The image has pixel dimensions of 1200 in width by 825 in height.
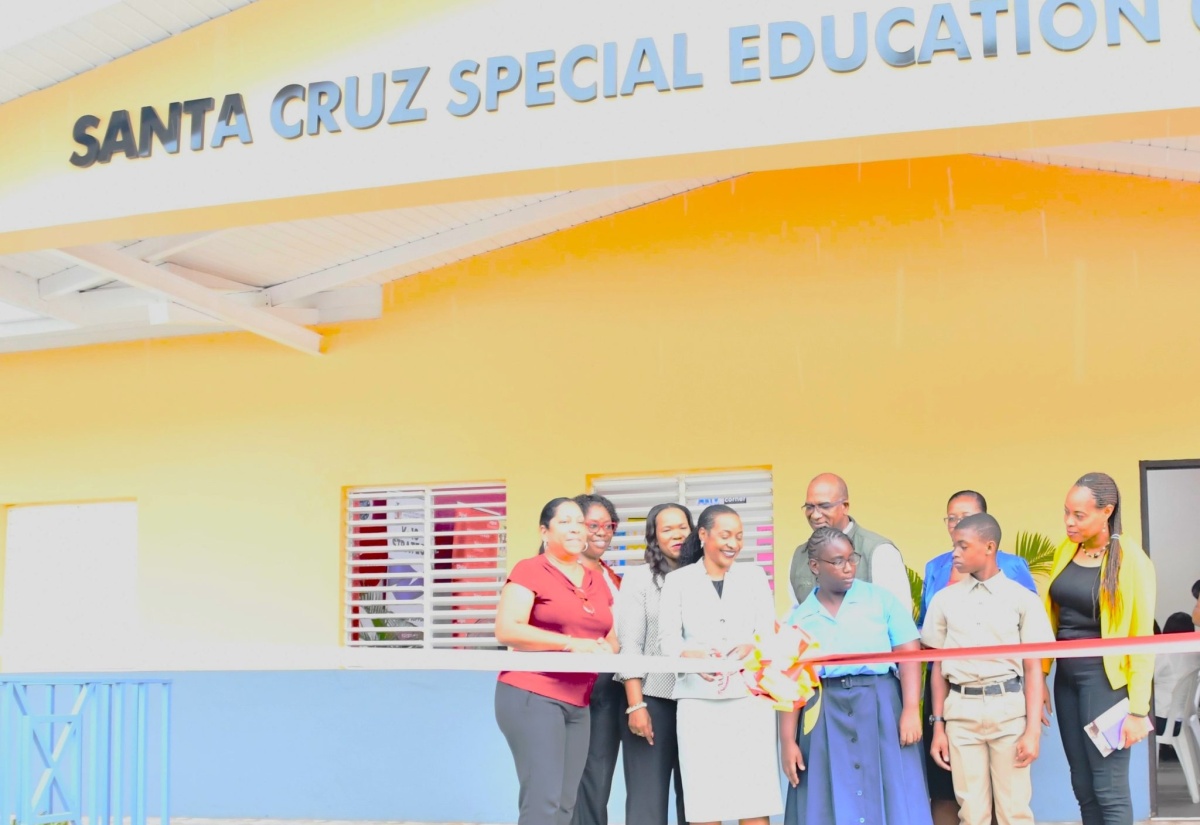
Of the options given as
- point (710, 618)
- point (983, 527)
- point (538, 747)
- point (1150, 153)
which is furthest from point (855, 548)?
point (1150, 153)

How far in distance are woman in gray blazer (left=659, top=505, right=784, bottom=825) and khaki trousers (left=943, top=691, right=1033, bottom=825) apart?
2.32 feet

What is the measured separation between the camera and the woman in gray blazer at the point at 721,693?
205 inches

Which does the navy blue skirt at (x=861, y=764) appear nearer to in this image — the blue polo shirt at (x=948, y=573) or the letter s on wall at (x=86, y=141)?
the blue polo shirt at (x=948, y=573)

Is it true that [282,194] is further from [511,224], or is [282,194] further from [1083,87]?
[1083,87]

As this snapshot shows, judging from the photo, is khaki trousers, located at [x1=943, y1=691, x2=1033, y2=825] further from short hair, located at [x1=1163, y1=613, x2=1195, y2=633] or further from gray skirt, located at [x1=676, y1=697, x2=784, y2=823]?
short hair, located at [x1=1163, y1=613, x2=1195, y2=633]

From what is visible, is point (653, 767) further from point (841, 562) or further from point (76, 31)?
point (76, 31)

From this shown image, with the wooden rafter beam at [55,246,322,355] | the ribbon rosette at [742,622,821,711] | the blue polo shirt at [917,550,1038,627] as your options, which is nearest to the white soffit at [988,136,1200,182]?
the blue polo shirt at [917,550,1038,627]

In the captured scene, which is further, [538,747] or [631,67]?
[631,67]

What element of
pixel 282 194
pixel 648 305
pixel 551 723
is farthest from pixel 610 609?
pixel 648 305

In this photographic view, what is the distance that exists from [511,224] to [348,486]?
222 cm

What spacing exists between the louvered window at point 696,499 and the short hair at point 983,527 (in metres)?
2.97

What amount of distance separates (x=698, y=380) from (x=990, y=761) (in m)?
3.63

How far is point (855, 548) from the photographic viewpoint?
5508 millimetres

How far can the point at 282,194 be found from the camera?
19.5 ft
